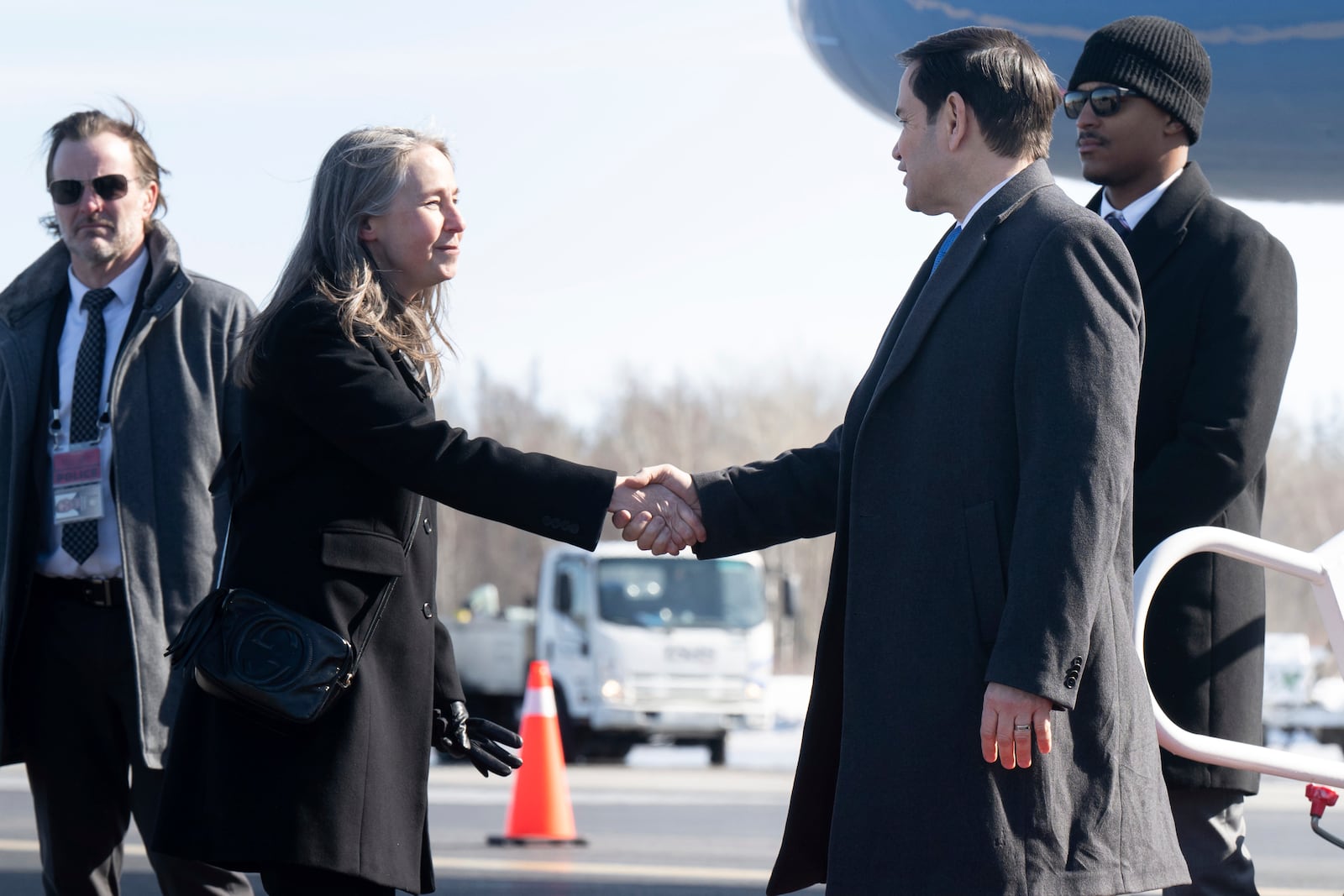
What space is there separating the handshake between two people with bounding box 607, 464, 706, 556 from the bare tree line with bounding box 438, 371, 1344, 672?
58.9 m

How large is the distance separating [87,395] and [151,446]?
0.21 metres

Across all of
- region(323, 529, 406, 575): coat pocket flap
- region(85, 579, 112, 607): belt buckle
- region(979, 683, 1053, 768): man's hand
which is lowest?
region(979, 683, 1053, 768): man's hand

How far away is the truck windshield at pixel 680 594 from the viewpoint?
1955cm

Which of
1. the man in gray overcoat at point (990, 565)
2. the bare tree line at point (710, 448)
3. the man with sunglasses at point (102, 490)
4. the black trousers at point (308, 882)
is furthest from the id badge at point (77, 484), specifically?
the bare tree line at point (710, 448)

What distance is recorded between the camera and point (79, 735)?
3934 millimetres

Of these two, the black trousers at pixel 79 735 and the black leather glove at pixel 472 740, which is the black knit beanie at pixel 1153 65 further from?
the black trousers at pixel 79 735

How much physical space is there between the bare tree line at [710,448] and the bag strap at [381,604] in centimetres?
5947

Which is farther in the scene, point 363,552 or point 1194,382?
point 1194,382

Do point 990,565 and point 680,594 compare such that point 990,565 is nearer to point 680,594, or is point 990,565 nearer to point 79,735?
point 79,735

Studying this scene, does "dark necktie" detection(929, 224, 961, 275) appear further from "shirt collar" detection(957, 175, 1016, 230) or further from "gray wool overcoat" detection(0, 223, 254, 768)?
"gray wool overcoat" detection(0, 223, 254, 768)

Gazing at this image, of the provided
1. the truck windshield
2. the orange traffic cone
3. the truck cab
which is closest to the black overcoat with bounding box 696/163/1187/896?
the orange traffic cone

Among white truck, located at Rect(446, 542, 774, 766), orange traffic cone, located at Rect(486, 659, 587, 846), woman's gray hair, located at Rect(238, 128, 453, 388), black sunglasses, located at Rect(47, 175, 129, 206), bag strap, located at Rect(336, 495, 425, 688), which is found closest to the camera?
bag strap, located at Rect(336, 495, 425, 688)

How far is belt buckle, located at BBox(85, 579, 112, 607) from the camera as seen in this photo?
13.0 feet

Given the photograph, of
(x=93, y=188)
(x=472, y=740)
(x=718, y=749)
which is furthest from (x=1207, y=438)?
(x=718, y=749)
